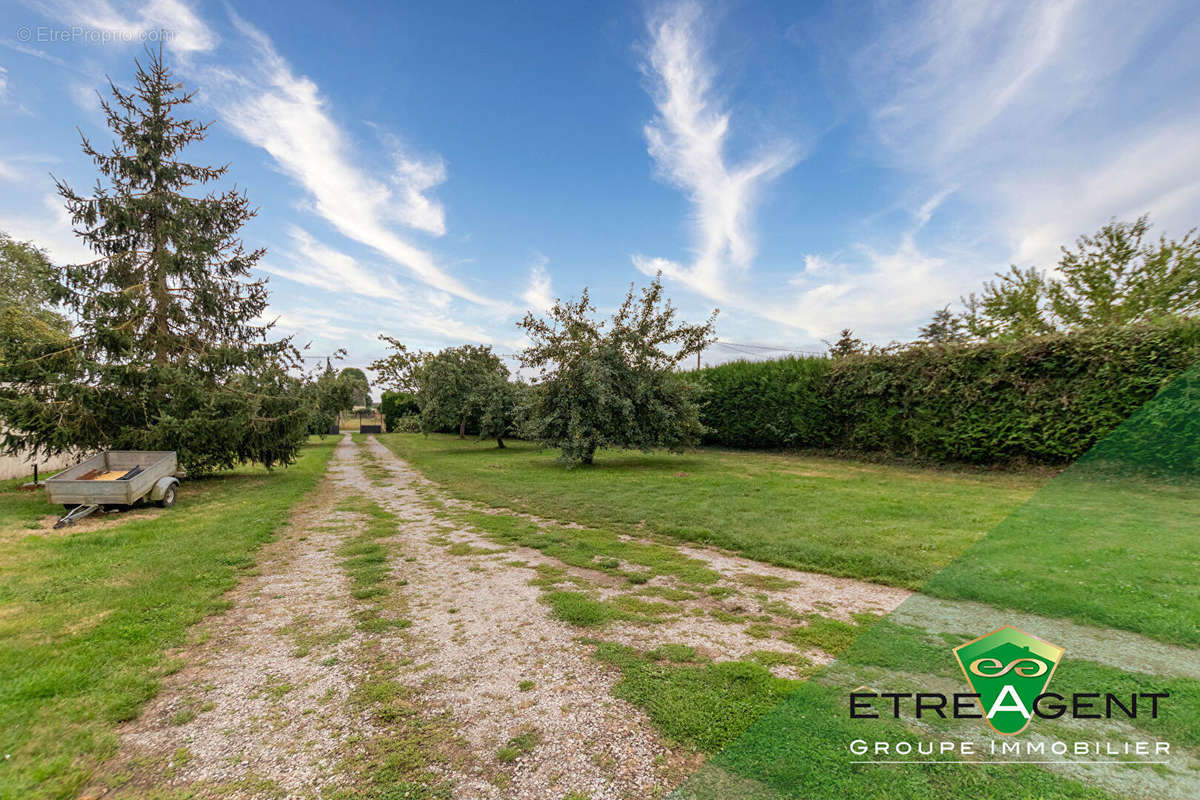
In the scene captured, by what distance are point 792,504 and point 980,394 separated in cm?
839

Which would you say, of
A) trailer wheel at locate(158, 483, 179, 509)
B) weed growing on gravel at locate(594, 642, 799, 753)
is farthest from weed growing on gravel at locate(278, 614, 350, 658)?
trailer wheel at locate(158, 483, 179, 509)

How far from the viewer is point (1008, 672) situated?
104 inches

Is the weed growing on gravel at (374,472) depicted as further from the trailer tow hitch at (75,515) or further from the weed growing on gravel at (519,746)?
the weed growing on gravel at (519,746)

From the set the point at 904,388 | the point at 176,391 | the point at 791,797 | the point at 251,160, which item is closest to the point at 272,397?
the point at 176,391

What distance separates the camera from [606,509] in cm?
759

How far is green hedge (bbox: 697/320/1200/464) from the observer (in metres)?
9.80

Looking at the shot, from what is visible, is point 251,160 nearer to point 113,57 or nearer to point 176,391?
point 113,57

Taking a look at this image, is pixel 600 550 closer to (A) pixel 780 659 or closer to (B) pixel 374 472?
(A) pixel 780 659

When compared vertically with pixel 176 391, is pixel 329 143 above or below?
above

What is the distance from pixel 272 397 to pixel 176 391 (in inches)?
72.9

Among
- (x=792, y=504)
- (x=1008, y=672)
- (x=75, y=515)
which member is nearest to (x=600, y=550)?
(x=1008, y=672)
